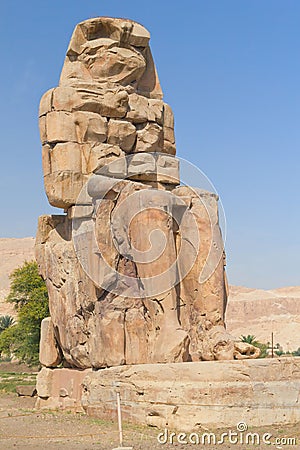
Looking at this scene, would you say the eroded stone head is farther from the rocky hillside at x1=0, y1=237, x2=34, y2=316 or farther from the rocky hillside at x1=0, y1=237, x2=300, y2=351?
the rocky hillside at x1=0, y1=237, x2=34, y2=316

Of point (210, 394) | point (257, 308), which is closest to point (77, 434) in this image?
point (210, 394)

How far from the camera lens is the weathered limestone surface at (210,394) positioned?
760 cm

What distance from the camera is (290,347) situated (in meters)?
40.8

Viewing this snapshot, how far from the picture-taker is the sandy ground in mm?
6957

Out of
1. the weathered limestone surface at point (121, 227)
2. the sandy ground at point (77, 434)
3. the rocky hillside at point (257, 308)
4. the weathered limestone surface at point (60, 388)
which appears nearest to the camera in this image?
the sandy ground at point (77, 434)

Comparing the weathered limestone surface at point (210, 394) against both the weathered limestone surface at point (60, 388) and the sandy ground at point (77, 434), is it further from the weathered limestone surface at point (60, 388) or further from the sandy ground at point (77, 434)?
the weathered limestone surface at point (60, 388)

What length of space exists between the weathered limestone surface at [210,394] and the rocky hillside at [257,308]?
33.2 meters

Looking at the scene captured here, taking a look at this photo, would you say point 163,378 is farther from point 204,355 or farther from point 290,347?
point 290,347

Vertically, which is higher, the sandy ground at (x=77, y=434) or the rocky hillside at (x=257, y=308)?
the rocky hillside at (x=257, y=308)

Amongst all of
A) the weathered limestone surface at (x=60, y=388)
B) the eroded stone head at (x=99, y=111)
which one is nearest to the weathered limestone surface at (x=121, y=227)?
the eroded stone head at (x=99, y=111)

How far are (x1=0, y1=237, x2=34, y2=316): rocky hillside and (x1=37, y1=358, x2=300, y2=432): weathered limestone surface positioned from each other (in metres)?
50.4

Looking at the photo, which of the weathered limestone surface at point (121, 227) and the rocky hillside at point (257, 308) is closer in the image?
the weathered limestone surface at point (121, 227)

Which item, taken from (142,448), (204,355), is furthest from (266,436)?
(204,355)

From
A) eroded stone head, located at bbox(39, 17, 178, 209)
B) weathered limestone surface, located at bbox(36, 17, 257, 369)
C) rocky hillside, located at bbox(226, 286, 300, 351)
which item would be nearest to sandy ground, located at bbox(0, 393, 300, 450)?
weathered limestone surface, located at bbox(36, 17, 257, 369)
